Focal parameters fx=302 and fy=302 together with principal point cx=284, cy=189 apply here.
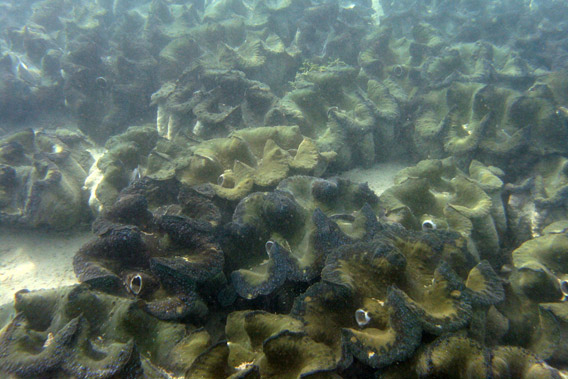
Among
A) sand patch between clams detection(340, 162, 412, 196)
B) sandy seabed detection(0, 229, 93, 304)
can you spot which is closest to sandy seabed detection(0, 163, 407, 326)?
sandy seabed detection(0, 229, 93, 304)

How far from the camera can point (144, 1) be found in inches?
486

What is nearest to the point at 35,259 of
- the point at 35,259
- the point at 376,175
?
the point at 35,259

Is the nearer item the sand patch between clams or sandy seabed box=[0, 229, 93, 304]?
sandy seabed box=[0, 229, 93, 304]

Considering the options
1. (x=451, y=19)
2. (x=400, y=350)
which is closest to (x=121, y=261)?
(x=400, y=350)

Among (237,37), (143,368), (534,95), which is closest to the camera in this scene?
(143,368)

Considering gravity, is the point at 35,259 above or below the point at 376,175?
below

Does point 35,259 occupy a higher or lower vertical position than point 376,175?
lower

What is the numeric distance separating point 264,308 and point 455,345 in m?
1.35

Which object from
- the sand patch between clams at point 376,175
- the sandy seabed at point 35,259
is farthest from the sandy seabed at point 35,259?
the sand patch between clams at point 376,175

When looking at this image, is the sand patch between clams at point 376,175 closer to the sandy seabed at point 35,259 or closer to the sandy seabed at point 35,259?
the sandy seabed at point 35,259

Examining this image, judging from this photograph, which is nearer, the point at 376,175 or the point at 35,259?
the point at 35,259

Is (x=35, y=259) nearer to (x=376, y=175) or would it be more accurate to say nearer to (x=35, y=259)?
(x=35, y=259)

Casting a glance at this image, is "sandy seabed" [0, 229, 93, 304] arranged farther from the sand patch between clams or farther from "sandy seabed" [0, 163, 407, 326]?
the sand patch between clams

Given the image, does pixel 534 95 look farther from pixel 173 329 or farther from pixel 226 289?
pixel 173 329
